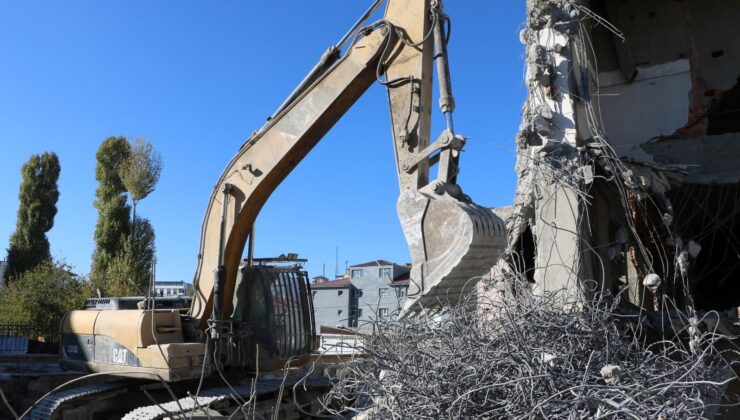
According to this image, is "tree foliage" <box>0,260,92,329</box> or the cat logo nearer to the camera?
the cat logo

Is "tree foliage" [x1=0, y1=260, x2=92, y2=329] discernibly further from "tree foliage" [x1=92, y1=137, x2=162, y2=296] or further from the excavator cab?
the excavator cab

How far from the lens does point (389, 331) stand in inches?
175

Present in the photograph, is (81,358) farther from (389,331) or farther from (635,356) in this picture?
(635,356)

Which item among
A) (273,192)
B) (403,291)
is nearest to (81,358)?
(273,192)

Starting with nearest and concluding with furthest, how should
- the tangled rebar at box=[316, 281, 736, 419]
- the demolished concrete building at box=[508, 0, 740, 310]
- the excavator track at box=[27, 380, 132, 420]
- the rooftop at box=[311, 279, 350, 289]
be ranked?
the tangled rebar at box=[316, 281, 736, 419], the excavator track at box=[27, 380, 132, 420], the demolished concrete building at box=[508, 0, 740, 310], the rooftop at box=[311, 279, 350, 289]

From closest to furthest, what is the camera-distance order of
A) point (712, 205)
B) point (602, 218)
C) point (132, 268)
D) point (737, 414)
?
1. point (737, 414)
2. point (602, 218)
3. point (712, 205)
4. point (132, 268)

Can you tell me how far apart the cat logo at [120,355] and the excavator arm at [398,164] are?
0.80 m

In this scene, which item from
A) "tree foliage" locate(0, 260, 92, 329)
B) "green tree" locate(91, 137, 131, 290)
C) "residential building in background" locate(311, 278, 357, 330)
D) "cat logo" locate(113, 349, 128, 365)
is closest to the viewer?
"cat logo" locate(113, 349, 128, 365)

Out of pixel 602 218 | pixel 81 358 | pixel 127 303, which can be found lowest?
pixel 81 358

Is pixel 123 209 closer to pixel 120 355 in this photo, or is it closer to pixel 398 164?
pixel 120 355

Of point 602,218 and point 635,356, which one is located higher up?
point 602,218

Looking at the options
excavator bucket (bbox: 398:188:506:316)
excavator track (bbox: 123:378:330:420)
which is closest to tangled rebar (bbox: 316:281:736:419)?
excavator bucket (bbox: 398:188:506:316)

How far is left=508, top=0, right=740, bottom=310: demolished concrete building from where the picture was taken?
8.50 metres

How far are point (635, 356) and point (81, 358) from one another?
6.15m
